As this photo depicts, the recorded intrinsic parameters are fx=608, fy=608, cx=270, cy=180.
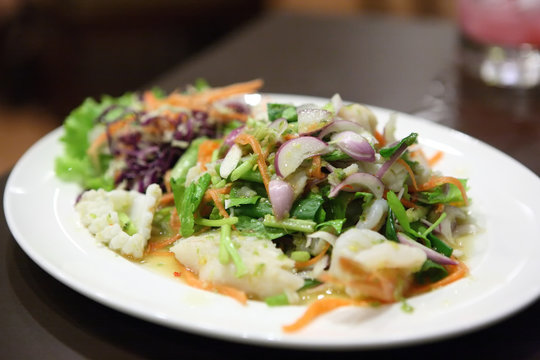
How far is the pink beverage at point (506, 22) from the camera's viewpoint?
3566 mm

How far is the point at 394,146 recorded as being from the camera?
1.98 metres

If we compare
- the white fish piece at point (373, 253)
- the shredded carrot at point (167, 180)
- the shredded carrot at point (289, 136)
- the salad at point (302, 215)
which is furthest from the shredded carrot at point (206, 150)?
the white fish piece at point (373, 253)

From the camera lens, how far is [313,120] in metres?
2.01

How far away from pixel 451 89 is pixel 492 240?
2.01 metres

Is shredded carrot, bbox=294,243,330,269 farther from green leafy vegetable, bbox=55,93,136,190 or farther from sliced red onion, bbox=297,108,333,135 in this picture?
green leafy vegetable, bbox=55,93,136,190

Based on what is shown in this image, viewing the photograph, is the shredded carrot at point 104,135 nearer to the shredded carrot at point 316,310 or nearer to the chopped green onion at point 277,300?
the chopped green onion at point 277,300

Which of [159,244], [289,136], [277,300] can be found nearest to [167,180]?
[159,244]

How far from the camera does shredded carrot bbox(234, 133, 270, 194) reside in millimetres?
1955

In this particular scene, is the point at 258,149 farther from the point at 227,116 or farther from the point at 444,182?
the point at 227,116

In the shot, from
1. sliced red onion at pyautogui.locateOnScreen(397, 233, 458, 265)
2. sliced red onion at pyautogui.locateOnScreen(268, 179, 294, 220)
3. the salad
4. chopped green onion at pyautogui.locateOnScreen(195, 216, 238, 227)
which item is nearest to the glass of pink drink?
the salad

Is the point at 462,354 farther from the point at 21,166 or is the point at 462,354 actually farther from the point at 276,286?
the point at 21,166

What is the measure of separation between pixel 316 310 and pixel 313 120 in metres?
Result: 0.72

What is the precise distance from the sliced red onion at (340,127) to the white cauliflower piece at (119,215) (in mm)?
634

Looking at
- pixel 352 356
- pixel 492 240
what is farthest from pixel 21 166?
pixel 492 240
